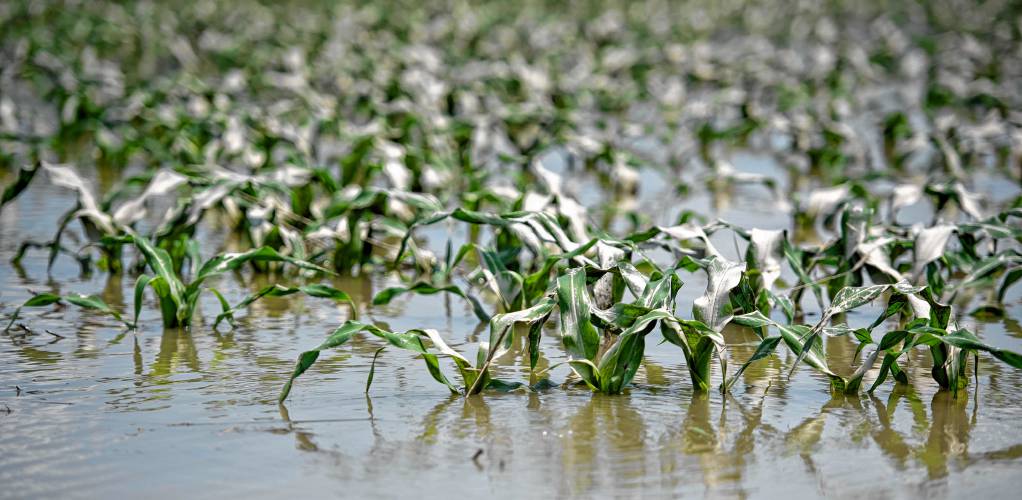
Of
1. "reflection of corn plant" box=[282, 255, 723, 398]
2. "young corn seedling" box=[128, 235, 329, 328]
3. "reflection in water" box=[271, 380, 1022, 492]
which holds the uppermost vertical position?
"young corn seedling" box=[128, 235, 329, 328]

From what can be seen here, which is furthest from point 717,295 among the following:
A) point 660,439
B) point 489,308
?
point 489,308

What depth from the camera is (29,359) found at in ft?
12.3

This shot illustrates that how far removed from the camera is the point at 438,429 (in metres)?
3.10

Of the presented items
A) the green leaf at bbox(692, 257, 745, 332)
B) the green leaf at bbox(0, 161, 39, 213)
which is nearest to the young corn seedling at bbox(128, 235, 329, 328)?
the green leaf at bbox(0, 161, 39, 213)

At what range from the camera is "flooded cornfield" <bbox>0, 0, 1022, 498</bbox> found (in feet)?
9.49

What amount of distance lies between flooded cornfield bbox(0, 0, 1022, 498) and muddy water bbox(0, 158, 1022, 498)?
1 cm

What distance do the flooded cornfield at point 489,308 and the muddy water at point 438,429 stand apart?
0.01 meters

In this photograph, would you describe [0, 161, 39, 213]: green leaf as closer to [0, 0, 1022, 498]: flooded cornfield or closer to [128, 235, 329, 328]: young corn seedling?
[0, 0, 1022, 498]: flooded cornfield

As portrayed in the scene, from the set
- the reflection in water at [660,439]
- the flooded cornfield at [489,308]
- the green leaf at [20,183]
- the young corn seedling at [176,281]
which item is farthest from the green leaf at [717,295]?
the green leaf at [20,183]

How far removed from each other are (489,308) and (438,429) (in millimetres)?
1593

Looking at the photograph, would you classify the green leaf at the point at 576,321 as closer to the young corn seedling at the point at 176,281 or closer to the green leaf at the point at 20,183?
the young corn seedling at the point at 176,281

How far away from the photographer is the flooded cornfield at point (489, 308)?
2.89 m

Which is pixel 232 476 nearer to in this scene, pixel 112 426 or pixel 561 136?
pixel 112 426

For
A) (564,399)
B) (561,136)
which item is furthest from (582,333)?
(561,136)
